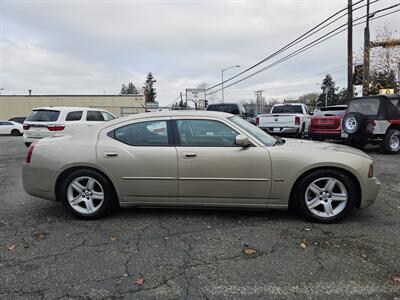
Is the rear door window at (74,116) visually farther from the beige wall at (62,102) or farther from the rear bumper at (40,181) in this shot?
the beige wall at (62,102)

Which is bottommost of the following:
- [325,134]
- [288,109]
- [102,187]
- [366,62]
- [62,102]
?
[102,187]

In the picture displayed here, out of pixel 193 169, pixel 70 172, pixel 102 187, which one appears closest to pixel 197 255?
pixel 193 169

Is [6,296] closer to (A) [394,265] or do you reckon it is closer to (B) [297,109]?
(A) [394,265]

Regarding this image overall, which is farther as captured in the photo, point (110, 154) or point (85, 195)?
point (85, 195)

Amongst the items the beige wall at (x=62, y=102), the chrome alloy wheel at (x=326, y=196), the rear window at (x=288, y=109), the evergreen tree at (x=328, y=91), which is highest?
the evergreen tree at (x=328, y=91)

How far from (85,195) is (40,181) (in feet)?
2.15

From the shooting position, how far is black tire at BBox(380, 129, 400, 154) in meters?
10.8

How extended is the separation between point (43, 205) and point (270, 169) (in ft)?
11.6

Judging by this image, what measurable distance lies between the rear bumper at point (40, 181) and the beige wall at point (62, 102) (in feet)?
118

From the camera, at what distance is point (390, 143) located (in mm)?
10883

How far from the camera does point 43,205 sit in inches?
210

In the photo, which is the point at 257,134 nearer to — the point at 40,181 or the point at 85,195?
the point at 85,195

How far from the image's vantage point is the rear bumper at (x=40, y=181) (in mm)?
4613

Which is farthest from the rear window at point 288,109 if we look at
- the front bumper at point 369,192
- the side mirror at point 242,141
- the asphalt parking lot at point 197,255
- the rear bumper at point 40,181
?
the rear bumper at point 40,181
